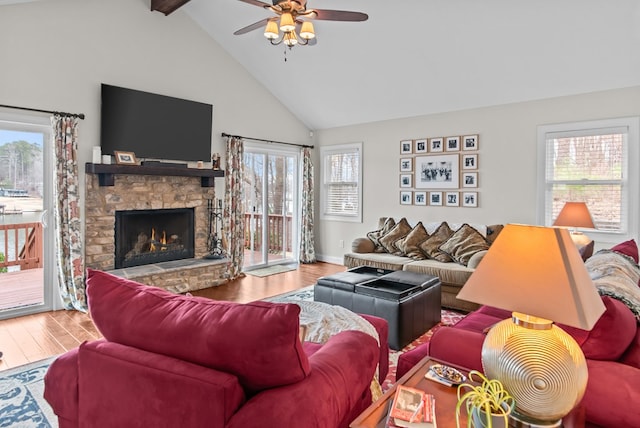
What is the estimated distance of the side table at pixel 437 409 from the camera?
1.28 m

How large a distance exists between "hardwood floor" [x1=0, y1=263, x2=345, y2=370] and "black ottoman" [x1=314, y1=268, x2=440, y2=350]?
5.04 ft

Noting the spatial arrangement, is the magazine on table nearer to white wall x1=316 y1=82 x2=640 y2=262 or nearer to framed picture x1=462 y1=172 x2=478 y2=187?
white wall x1=316 y1=82 x2=640 y2=262

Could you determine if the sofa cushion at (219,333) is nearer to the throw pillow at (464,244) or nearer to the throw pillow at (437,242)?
the throw pillow at (464,244)

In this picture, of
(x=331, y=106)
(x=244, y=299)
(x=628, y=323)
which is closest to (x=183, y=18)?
(x=331, y=106)

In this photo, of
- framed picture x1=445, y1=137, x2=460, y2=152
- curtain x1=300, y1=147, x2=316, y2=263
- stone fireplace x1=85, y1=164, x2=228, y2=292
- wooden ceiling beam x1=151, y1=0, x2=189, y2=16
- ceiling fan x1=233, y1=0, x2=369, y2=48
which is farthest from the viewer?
curtain x1=300, y1=147, x2=316, y2=263

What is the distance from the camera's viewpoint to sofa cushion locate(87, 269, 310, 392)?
119 cm

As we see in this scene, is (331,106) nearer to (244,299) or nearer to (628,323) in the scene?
(244,299)

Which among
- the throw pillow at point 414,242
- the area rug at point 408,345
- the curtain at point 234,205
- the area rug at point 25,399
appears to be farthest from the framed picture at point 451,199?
the area rug at point 25,399

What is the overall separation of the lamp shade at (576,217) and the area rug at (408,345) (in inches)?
57.7

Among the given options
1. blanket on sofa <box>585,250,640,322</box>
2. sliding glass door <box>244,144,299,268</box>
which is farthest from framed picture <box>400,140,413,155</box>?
blanket on sofa <box>585,250,640,322</box>

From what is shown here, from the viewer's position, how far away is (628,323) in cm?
156

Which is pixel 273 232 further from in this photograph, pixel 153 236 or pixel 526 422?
pixel 526 422

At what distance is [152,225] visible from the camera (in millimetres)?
5207

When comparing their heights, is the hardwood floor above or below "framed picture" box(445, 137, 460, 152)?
below
